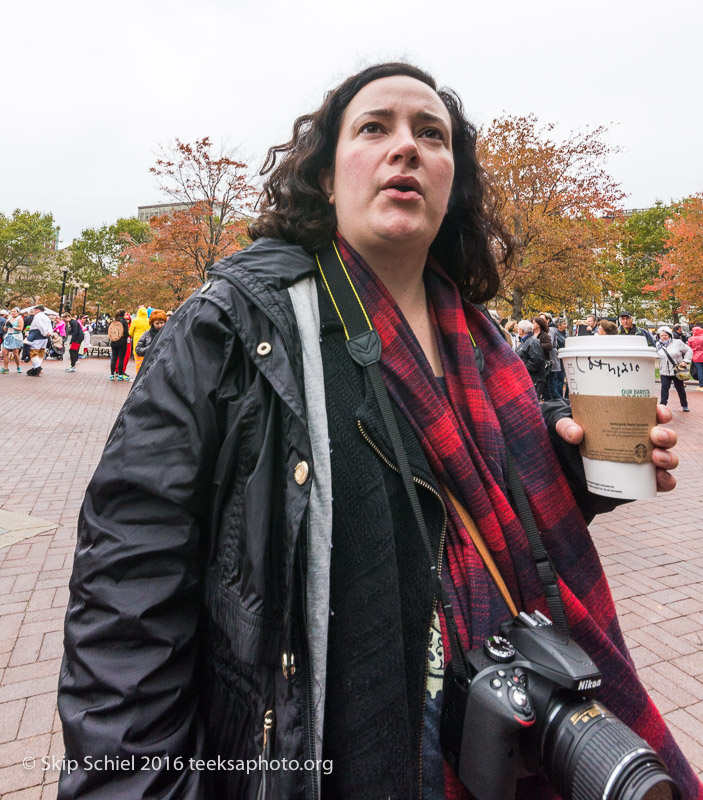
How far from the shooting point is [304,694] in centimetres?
101

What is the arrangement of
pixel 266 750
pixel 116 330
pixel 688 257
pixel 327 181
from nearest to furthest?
pixel 266 750 < pixel 327 181 < pixel 116 330 < pixel 688 257

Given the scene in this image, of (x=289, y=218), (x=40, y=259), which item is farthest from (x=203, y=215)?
(x=40, y=259)

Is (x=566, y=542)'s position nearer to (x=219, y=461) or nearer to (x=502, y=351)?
(x=502, y=351)

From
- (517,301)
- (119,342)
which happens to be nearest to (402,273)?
(119,342)

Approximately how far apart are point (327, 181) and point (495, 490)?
1049mm

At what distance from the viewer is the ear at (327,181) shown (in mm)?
1602

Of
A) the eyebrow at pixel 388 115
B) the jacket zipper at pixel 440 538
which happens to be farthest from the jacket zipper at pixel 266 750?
the eyebrow at pixel 388 115

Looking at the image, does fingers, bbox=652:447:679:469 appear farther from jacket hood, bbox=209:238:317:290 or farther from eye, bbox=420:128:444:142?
eye, bbox=420:128:444:142

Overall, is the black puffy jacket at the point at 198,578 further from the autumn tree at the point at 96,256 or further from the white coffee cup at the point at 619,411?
the autumn tree at the point at 96,256

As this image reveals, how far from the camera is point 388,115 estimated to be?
1450 millimetres

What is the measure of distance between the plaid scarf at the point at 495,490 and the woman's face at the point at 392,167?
0.10m

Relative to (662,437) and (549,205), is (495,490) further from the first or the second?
(549,205)

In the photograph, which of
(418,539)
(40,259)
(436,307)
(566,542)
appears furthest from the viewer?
(40,259)

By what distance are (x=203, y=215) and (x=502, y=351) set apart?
2032cm
